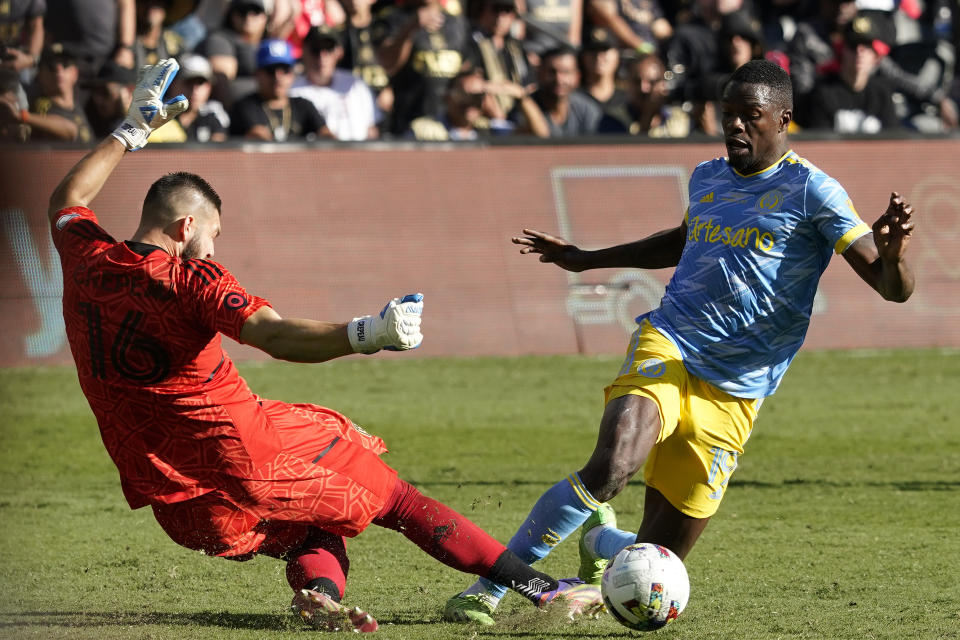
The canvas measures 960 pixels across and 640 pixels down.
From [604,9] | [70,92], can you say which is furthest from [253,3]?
[604,9]

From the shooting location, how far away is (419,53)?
15539 millimetres

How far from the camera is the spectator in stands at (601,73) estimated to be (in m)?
15.9

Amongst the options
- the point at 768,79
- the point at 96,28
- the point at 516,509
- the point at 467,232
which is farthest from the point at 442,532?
the point at 96,28

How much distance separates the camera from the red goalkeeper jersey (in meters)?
4.78

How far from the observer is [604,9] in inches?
685

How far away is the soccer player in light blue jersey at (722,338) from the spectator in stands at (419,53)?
9.81m

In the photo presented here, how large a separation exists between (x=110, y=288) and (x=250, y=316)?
614 millimetres

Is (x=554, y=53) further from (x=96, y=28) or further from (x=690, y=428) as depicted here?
(x=690, y=428)

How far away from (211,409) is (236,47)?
10.9 m

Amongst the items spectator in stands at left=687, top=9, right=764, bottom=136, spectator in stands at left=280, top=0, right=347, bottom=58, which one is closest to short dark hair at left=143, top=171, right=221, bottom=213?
spectator in stands at left=280, top=0, right=347, bottom=58

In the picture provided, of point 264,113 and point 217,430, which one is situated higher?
point 217,430

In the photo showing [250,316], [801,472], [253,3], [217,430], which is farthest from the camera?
[253,3]

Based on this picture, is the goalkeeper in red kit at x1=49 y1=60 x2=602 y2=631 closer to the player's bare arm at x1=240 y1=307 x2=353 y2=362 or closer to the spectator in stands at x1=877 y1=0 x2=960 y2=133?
the player's bare arm at x1=240 y1=307 x2=353 y2=362

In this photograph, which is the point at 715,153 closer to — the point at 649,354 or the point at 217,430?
the point at 649,354
